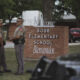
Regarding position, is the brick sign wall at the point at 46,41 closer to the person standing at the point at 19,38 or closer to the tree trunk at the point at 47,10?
the tree trunk at the point at 47,10

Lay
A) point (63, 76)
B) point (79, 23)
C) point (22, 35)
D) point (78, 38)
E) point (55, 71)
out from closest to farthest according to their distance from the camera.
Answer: point (63, 76), point (55, 71), point (22, 35), point (78, 38), point (79, 23)

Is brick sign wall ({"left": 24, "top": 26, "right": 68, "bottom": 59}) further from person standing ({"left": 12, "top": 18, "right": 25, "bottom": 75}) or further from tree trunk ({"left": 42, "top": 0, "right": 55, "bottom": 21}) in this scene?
person standing ({"left": 12, "top": 18, "right": 25, "bottom": 75})

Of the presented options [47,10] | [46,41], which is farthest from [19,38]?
[47,10]

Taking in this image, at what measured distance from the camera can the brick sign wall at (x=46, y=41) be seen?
1502 centimetres

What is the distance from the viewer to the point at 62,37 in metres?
15.0

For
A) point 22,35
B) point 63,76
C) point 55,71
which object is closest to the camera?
point 63,76

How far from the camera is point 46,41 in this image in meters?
15.1

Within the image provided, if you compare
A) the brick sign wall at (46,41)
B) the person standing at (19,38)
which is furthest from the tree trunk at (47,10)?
the person standing at (19,38)

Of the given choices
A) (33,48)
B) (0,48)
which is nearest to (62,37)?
(33,48)

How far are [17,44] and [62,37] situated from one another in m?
4.39

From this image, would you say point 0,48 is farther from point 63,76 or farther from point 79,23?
point 79,23

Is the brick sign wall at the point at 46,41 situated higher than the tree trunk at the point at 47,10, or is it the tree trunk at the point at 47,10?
the tree trunk at the point at 47,10

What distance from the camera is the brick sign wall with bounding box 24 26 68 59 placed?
49.3 feet

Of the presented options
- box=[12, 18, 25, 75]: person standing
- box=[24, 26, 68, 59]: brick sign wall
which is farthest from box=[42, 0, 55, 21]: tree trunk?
box=[12, 18, 25, 75]: person standing
